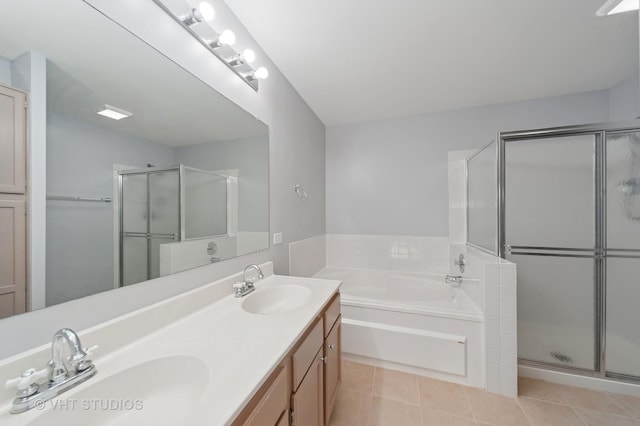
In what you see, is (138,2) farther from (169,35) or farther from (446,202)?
(446,202)

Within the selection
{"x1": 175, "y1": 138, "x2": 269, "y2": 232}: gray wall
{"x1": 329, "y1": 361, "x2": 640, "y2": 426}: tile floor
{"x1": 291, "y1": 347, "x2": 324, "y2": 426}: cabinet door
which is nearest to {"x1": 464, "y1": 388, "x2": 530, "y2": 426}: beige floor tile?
{"x1": 329, "y1": 361, "x2": 640, "y2": 426}: tile floor

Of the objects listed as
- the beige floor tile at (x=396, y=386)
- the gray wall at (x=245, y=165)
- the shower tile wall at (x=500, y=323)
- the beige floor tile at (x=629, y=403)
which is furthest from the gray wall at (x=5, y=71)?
the beige floor tile at (x=629, y=403)

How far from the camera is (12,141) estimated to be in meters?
0.59

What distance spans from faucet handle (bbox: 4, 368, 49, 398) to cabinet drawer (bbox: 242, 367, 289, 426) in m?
0.50

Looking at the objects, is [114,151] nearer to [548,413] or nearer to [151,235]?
[151,235]

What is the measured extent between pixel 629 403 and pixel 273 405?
246cm

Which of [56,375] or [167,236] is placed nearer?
[56,375]

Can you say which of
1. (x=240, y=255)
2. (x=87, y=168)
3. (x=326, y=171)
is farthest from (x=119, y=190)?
(x=326, y=171)

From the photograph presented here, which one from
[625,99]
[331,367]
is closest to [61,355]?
[331,367]

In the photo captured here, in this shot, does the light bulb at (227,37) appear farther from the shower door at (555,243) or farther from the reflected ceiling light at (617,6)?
the shower door at (555,243)

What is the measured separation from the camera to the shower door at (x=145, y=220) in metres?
0.83

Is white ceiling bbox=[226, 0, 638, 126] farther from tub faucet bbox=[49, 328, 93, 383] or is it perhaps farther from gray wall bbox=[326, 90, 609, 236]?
tub faucet bbox=[49, 328, 93, 383]

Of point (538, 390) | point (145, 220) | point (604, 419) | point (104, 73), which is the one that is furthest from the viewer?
point (538, 390)

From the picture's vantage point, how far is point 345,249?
303cm
